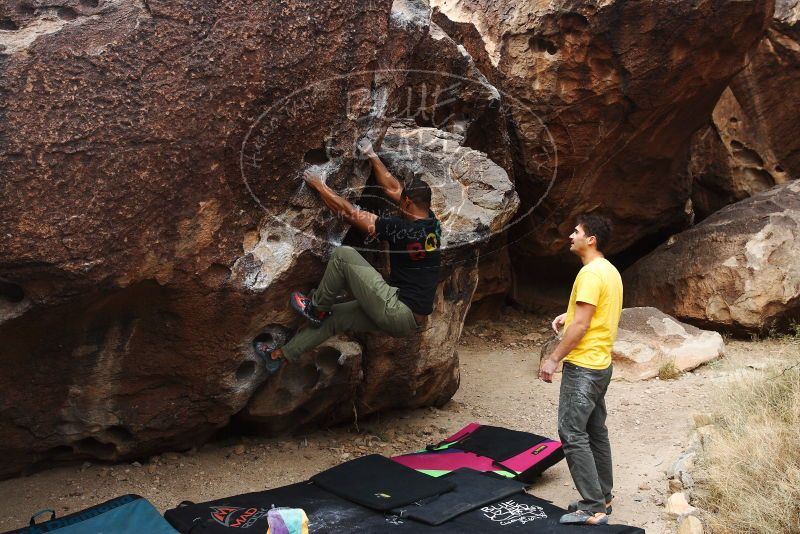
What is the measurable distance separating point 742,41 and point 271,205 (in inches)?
179

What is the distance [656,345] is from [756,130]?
13.0 ft

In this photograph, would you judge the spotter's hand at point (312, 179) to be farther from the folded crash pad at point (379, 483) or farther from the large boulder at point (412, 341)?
the folded crash pad at point (379, 483)

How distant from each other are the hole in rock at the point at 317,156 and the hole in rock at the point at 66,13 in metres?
1.22

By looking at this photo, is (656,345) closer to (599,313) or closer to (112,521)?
(599,313)

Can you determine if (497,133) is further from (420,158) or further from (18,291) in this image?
(18,291)

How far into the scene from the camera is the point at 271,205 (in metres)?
4.06

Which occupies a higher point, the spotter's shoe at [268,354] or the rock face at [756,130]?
the rock face at [756,130]

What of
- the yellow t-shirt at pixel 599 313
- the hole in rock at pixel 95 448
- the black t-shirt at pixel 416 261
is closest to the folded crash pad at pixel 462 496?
the yellow t-shirt at pixel 599 313

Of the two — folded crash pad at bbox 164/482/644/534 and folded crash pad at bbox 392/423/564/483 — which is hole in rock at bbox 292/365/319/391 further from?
folded crash pad at bbox 164/482/644/534

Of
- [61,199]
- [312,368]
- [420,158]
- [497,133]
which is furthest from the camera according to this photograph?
[497,133]

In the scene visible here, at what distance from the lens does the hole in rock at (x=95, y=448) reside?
4.28 m

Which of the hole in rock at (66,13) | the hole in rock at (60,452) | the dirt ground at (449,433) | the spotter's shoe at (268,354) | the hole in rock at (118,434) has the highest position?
the hole in rock at (66,13)

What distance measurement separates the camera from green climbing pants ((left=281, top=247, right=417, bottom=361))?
4102mm

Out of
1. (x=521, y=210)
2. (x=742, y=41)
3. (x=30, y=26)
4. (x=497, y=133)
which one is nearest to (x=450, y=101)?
(x=497, y=133)
